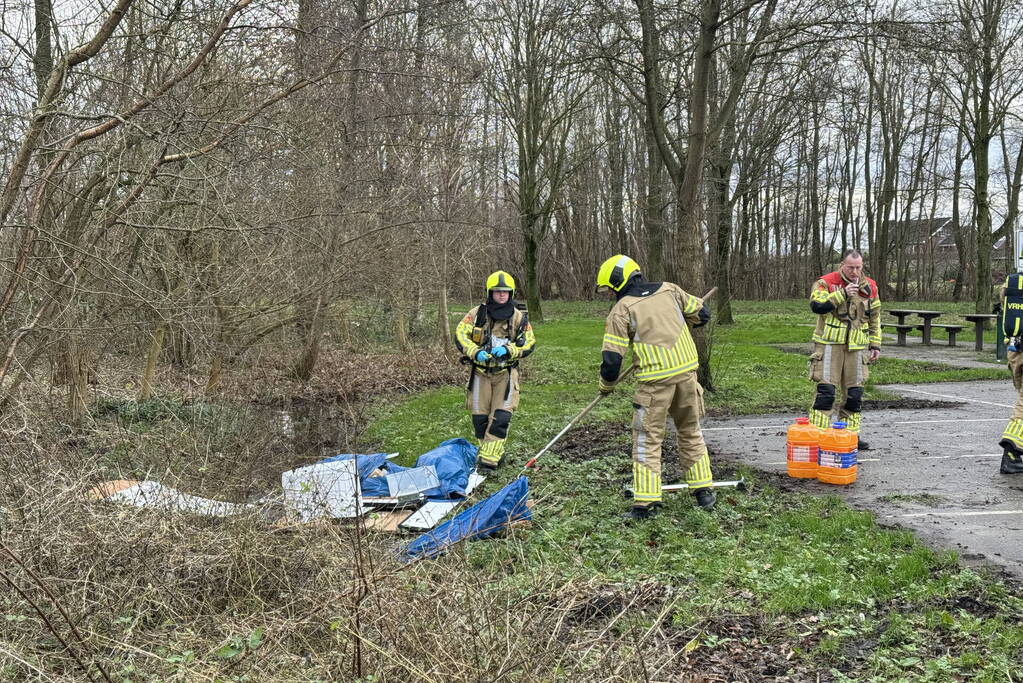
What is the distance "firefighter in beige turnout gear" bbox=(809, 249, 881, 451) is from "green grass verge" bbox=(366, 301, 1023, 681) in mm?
1559

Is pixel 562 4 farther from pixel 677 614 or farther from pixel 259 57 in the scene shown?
pixel 677 614

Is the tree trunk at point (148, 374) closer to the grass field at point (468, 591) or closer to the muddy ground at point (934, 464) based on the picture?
the grass field at point (468, 591)

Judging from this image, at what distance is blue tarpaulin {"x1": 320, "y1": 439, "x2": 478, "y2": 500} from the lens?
7.32 m

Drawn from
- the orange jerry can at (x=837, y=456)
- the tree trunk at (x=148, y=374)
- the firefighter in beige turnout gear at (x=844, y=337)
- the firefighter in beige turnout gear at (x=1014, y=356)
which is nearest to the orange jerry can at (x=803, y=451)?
the orange jerry can at (x=837, y=456)

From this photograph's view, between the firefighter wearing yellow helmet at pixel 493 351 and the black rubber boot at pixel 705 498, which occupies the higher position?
the firefighter wearing yellow helmet at pixel 493 351

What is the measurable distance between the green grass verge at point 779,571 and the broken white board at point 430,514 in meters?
0.72

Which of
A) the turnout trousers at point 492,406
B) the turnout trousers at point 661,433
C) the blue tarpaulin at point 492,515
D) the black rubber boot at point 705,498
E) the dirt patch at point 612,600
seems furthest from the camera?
the turnout trousers at point 492,406

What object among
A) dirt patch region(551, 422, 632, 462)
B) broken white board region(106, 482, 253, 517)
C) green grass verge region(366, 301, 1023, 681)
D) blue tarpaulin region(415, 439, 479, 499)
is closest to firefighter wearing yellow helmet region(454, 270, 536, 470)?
blue tarpaulin region(415, 439, 479, 499)

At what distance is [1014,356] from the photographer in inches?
315

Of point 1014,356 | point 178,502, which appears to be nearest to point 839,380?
point 1014,356

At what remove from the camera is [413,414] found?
11.8 m

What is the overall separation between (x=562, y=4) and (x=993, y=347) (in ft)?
41.6

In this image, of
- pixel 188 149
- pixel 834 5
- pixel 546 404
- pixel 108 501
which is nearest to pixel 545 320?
pixel 546 404

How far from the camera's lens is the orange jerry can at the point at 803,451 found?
757 centimetres
